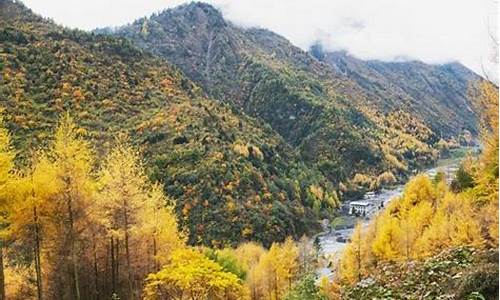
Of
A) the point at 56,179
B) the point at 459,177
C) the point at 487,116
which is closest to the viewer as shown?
the point at 487,116

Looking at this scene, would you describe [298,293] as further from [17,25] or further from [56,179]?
[17,25]

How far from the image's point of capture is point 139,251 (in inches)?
1258

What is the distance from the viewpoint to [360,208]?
423 ft

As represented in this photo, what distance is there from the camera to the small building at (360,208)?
4967 inches

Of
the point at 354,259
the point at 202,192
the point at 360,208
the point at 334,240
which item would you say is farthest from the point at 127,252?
the point at 360,208

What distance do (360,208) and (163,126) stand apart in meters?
55.5

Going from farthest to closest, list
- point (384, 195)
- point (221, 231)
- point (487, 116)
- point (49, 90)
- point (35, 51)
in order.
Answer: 1. point (384, 195)
2. point (35, 51)
3. point (49, 90)
4. point (221, 231)
5. point (487, 116)

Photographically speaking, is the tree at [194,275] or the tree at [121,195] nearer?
the tree at [194,275]

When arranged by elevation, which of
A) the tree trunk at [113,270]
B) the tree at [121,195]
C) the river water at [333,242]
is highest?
the tree at [121,195]

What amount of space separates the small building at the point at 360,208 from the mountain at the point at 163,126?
607 centimetres

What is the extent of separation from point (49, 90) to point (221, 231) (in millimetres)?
36580

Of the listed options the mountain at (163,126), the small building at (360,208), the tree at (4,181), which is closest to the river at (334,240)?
the small building at (360,208)

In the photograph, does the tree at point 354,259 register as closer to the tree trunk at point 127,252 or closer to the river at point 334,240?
the river at point 334,240

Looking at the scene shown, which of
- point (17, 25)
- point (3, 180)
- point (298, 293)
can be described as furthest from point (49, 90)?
point (298, 293)
